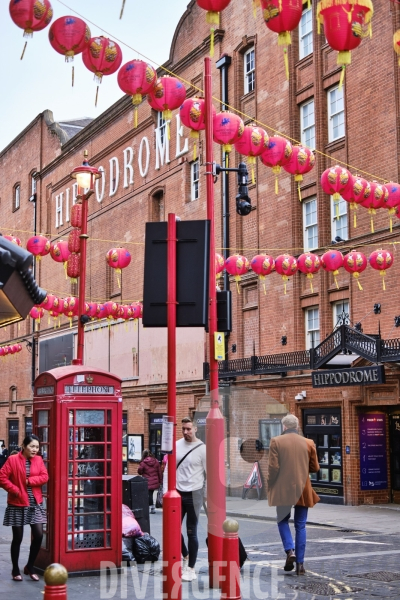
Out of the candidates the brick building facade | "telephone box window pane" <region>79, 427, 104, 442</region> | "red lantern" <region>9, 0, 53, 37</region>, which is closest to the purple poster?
the brick building facade

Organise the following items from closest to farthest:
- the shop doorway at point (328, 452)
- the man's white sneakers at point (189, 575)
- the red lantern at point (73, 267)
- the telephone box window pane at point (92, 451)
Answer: the man's white sneakers at point (189, 575)
the telephone box window pane at point (92, 451)
the red lantern at point (73, 267)
the shop doorway at point (328, 452)

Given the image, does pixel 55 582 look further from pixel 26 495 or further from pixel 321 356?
pixel 321 356

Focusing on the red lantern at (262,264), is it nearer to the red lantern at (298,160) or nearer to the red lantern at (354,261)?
the red lantern at (354,261)

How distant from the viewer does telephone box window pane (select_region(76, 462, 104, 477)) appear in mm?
10711

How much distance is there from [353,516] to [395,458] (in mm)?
3456

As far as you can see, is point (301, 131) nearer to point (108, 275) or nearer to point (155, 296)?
point (108, 275)

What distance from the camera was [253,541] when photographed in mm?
14594

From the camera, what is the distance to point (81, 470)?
1073cm

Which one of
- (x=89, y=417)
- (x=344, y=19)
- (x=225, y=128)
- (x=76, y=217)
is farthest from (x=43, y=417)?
(x=76, y=217)

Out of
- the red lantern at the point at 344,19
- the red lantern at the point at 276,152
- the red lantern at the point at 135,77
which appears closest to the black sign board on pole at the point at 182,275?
the red lantern at the point at 344,19

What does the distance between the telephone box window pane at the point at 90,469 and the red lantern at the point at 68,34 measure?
527cm

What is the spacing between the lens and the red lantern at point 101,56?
1048cm

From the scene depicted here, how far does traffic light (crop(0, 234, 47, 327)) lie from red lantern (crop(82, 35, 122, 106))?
3521 millimetres

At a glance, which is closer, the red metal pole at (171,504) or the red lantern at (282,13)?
the red metal pole at (171,504)
